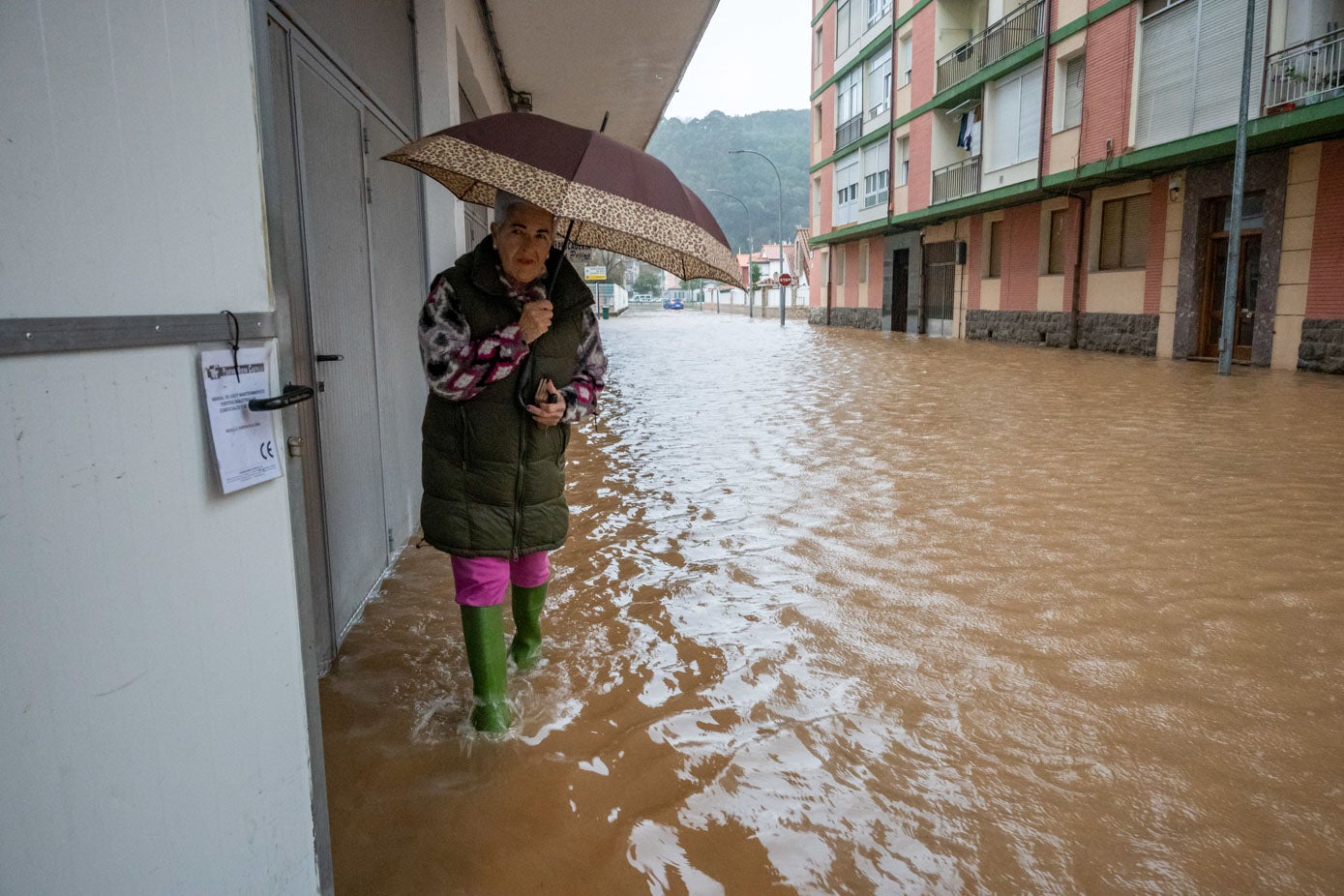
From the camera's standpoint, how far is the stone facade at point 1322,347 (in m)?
13.5

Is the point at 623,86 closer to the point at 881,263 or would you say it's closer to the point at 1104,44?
the point at 1104,44

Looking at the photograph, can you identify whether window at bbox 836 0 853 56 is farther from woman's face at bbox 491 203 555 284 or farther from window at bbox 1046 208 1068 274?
woman's face at bbox 491 203 555 284

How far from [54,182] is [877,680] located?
2.89 metres

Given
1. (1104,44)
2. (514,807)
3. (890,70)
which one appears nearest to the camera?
(514,807)

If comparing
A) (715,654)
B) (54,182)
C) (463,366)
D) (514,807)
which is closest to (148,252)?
(54,182)

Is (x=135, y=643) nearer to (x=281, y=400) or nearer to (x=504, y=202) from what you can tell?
(x=281, y=400)

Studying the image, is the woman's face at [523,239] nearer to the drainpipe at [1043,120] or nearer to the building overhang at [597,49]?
the building overhang at [597,49]

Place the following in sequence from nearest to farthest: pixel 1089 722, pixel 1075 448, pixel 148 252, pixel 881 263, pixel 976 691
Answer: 1. pixel 148 252
2. pixel 1089 722
3. pixel 976 691
4. pixel 1075 448
5. pixel 881 263

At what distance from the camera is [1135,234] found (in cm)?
1866

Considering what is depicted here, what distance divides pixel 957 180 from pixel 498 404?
80.5ft

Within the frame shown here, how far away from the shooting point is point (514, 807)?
8.14 feet

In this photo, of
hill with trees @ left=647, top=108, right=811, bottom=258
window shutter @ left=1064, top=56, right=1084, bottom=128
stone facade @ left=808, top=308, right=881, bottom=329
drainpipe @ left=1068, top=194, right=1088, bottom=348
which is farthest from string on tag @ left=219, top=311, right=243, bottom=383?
hill with trees @ left=647, top=108, right=811, bottom=258

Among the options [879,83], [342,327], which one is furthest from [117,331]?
[879,83]

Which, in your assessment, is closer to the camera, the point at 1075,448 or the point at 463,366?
the point at 463,366
